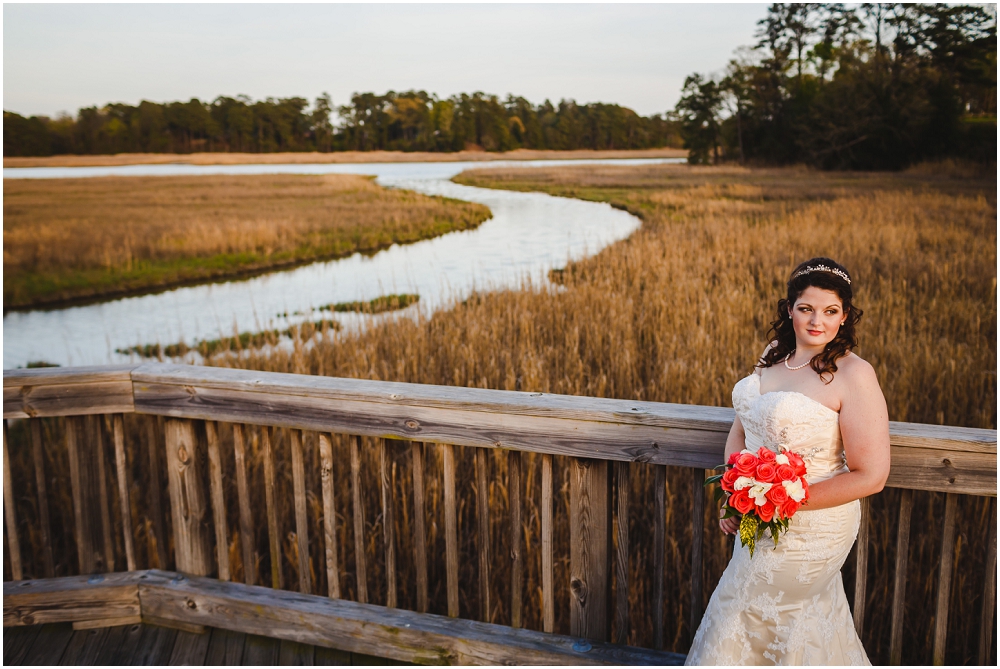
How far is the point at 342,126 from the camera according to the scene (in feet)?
61.5

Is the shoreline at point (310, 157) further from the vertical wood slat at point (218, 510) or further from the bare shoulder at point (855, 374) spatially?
the bare shoulder at point (855, 374)

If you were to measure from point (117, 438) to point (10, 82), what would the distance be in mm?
14878

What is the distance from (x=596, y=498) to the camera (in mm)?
2248

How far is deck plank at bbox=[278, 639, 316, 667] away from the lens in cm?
258

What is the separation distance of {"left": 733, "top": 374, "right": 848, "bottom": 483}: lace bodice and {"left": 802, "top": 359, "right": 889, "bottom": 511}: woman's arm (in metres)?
0.04

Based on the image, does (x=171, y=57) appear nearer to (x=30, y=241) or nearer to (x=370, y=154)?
(x=370, y=154)

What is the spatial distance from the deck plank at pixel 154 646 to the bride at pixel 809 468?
1909 millimetres

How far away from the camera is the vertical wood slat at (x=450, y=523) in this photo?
235 centimetres

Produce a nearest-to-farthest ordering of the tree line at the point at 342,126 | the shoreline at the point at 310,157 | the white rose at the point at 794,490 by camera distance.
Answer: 1. the white rose at the point at 794,490
2. the shoreline at the point at 310,157
3. the tree line at the point at 342,126

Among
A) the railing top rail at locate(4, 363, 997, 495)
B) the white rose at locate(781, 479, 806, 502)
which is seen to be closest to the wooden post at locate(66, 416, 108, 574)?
the railing top rail at locate(4, 363, 997, 495)

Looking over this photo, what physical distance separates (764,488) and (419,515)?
120 cm

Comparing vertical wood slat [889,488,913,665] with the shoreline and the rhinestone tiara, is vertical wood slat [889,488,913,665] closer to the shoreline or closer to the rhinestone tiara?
the rhinestone tiara

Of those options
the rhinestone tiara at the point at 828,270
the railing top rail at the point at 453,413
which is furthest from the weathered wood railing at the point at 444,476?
the rhinestone tiara at the point at 828,270

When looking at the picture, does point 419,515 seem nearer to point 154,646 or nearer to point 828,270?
point 154,646
